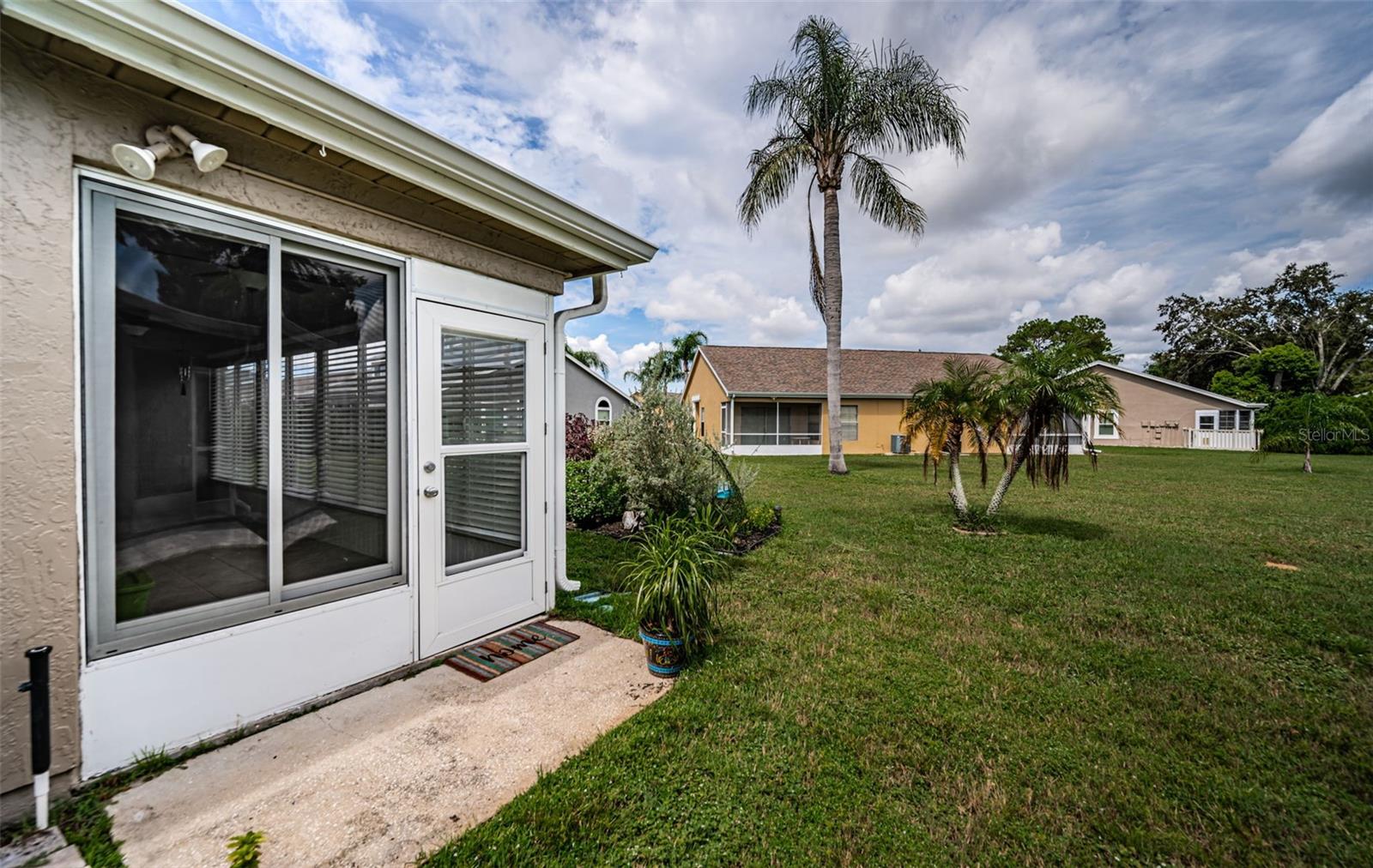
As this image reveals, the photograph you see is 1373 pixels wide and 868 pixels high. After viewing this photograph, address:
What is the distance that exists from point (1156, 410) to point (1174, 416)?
0.75 m

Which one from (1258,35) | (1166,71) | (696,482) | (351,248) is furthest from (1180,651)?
(1166,71)

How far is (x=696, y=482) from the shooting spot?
6164 mm

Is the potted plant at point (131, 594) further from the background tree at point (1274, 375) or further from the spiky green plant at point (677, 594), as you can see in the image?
the background tree at point (1274, 375)

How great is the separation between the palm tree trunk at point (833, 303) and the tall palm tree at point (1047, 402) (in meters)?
6.67

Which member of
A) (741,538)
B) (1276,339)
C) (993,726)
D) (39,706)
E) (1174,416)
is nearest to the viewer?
(39,706)

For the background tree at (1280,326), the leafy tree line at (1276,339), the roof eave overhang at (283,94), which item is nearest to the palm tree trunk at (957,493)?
the roof eave overhang at (283,94)

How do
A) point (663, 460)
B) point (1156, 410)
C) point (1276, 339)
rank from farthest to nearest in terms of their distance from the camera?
1. point (1276, 339)
2. point (1156, 410)
3. point (663, 460)

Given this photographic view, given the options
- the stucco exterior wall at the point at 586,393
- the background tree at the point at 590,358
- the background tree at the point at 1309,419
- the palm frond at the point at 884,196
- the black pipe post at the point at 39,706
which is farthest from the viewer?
the background tree at the point at 590,358

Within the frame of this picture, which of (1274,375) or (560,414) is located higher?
(1274,375)

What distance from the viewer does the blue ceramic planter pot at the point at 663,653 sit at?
3162mm

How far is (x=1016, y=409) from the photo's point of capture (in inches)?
271

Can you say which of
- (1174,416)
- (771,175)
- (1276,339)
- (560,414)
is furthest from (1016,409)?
(1276,339)

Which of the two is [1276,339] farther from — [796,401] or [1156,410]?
[796,401]

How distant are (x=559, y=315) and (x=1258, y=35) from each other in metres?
8.48
